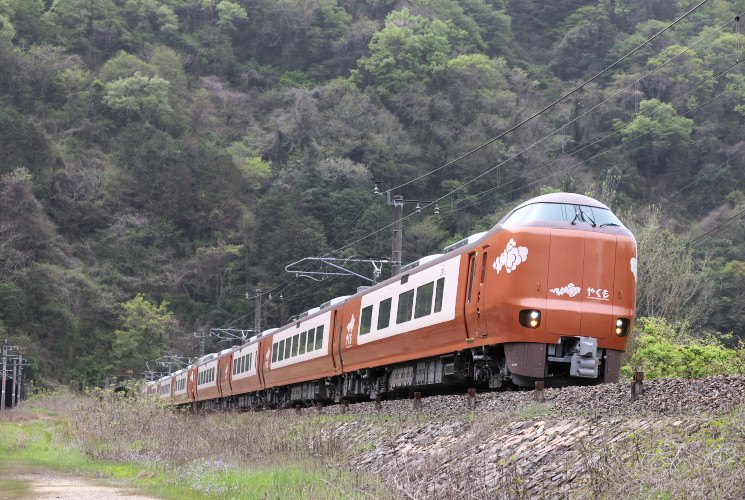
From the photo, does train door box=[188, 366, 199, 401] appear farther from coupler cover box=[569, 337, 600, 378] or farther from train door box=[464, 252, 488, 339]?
coupler cover box=[569, 337, 600, 378]

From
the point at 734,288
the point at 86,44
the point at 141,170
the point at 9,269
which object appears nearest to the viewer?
the point at 734,288

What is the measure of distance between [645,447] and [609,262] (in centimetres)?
545

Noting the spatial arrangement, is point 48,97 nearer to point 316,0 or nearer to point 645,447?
point 316,0

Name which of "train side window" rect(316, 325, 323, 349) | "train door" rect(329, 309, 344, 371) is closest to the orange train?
"train door" rect(329, 309, 344, 371)

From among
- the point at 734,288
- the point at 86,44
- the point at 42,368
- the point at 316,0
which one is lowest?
the point at 42,368

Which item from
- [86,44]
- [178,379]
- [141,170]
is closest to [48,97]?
[86,44]

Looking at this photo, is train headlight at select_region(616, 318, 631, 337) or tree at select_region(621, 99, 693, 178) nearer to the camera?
train headlight at select_region(616, 318, 631, 337)

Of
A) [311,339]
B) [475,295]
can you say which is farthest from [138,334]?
[475,295]

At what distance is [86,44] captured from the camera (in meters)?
84.4

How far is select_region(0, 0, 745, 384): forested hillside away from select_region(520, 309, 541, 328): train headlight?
28774 mm

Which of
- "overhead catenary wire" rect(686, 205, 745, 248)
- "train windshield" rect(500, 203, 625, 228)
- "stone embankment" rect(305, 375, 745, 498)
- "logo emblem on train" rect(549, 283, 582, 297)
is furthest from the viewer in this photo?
"overhead catenary wire" rect(686, 205, 745, 248)

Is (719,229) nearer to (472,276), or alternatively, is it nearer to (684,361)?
(684,361)

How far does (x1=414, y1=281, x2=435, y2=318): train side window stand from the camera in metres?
15.3

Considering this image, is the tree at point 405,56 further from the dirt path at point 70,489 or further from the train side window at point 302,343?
the dirt path at point 70,489
